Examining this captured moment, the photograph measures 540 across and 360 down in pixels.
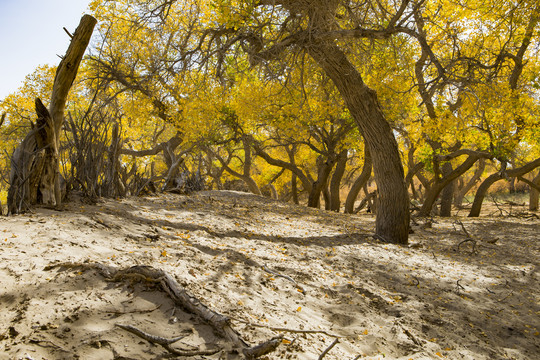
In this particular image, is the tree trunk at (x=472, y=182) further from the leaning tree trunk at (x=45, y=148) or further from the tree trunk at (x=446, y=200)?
the leaning tree trunk at (x=45, y=148)

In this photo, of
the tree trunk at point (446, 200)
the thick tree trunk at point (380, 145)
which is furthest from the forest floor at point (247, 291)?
the tree trunk at point (446, 200)

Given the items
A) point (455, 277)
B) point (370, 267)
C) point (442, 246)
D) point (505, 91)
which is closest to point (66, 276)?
point (370, 267)

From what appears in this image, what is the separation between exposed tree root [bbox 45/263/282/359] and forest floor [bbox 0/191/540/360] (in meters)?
0.03

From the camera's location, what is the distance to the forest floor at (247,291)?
1.84 m

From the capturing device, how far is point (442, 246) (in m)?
6.05

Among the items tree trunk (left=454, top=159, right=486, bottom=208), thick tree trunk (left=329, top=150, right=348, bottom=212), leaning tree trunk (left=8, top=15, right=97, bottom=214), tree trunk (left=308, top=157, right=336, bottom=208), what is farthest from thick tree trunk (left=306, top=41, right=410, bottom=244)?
tree trunk (left=454, top=159, right=486, bottom=208)

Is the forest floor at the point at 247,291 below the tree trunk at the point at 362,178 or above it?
below

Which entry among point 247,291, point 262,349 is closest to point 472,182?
point 247,291

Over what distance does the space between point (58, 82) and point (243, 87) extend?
305 inches

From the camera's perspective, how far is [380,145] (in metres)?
5.74

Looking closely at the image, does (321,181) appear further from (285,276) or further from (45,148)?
(45,148)

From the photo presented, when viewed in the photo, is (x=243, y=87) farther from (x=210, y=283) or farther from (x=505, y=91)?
(x=210, y=283)

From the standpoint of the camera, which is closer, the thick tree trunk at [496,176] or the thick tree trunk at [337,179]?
the thick tree trunk at [496,176]

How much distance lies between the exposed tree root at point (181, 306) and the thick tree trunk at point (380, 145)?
424 cm
